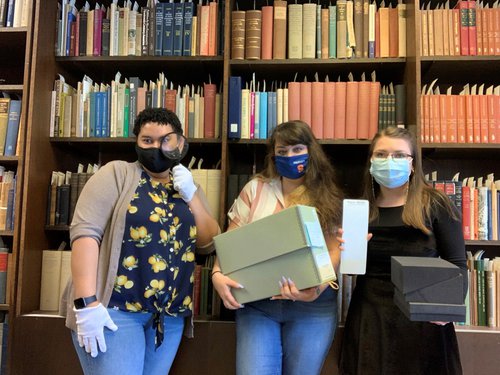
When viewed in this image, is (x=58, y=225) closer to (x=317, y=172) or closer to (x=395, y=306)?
(x=317, y=172)

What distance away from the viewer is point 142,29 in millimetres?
2031

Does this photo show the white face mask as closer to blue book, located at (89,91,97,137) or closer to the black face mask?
the black face mask

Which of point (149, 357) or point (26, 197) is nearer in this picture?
point (149, 357)

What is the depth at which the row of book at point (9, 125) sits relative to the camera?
195 centimetres

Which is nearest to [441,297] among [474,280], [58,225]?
[474,280]

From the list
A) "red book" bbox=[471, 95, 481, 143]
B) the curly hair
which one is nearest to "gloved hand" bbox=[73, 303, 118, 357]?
the curly hair

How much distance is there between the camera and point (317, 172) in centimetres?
154

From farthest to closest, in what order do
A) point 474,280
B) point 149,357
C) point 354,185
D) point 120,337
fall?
point 354,185
point 474,280
point 149,357
point 120,337

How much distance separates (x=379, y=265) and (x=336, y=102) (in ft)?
2.91

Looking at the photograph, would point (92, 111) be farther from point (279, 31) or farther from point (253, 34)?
point (279, 31)

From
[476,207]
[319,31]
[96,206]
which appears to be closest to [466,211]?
[476,207]

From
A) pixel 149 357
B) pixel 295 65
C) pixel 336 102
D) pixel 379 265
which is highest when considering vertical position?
pixel 295 65

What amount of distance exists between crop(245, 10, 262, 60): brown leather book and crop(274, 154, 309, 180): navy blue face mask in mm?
684

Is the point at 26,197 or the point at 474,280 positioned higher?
the point at 26,197
